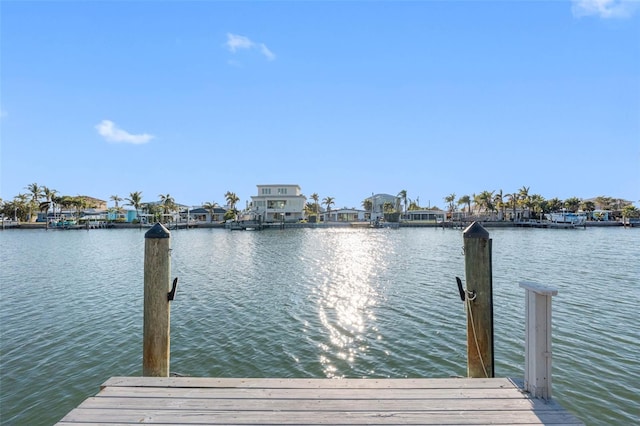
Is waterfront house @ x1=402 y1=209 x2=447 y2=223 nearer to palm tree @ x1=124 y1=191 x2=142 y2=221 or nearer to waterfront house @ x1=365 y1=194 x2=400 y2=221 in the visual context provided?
waterfront house @ x1=365 y1=194 x2=400 y2=221

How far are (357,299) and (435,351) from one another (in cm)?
512

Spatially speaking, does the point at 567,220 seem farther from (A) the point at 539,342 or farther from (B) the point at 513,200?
(A) the point at 539,342

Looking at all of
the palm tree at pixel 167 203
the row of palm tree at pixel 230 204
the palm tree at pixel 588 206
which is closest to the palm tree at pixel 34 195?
the row of palm tree at pixel 230 204

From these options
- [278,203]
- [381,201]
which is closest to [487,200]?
[381,201]

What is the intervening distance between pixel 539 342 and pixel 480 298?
1.01m

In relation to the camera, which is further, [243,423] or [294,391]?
[294,391]

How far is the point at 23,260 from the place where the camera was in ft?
76.7

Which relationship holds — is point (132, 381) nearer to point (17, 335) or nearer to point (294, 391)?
point (294, 391)

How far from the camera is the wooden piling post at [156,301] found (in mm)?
4367

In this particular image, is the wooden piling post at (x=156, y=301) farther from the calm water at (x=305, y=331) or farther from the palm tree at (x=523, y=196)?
the palm tree at (x=523, y=196)

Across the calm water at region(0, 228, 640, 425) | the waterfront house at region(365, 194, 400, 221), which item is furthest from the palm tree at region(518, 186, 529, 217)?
the calm water at region(0, 228, 640, 425)

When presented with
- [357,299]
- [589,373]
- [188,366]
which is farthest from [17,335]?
[589,373]

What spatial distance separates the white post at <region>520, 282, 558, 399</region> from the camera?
3.32 meters

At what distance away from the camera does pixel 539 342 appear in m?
3.40
